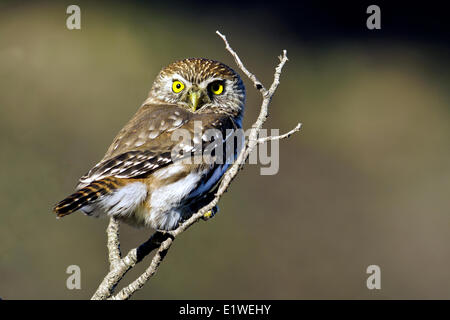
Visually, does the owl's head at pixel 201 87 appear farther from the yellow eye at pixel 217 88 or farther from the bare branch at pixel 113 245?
the bare branch at pixel 113 245

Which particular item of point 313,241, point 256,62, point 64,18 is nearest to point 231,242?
point 313,241

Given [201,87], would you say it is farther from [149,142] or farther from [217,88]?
[149,142]

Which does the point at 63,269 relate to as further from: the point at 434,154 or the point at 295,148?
the point at 434,154

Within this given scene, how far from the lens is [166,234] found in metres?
3.10

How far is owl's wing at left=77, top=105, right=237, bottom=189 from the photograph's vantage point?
11.1 ft

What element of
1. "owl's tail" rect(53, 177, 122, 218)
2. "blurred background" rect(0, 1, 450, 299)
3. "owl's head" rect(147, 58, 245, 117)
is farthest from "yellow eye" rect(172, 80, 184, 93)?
"blurred background" rect(0, 1, 450, 299)

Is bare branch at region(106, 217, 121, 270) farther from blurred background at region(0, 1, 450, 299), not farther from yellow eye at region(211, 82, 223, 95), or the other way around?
blurred background at region(0, 1, 450, 299)

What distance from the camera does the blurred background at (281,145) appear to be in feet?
22.0

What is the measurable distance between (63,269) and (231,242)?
1.81m

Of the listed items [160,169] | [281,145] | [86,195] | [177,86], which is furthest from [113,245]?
[281,145]

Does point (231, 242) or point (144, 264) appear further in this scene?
point (231, 242)

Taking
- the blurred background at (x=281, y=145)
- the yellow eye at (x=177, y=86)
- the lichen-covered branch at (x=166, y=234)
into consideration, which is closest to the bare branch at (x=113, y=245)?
the lichen-covered branch at (x=166, y=234)

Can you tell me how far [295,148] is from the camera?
24.9 feet

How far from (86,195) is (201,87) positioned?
3.94 feet
